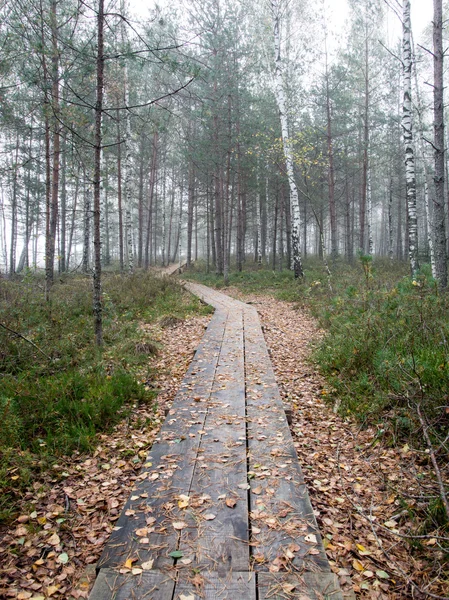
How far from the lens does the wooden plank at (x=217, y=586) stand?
196 centimetres

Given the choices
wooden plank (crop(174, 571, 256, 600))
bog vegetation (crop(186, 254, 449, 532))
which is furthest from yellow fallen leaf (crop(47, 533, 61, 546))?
bog vegetation (crop(186, 254, 449, 532))

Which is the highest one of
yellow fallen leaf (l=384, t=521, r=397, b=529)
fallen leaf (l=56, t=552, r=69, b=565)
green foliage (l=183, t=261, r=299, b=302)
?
green foliage (l=183, t=261, r=299, b=302)

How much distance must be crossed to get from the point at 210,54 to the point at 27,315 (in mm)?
13250

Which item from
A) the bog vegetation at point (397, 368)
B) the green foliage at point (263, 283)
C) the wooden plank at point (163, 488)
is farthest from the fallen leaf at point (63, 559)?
the green foliage at point (263, 283)

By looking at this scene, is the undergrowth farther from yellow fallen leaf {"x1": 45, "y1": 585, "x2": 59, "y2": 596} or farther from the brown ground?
yellow fallen leaf {"x1": 45, "y1": 585, "x2": 59, "y2": 596}


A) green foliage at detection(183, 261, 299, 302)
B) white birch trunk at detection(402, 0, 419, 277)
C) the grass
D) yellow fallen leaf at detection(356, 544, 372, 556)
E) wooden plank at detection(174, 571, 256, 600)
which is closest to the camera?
wooden plank at detection(174, 571, 256, 600)

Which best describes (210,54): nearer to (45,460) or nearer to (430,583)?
(45,460)

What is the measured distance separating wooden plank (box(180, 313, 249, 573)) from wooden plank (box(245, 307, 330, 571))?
0.09 meters

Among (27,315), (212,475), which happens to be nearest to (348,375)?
(212,475)

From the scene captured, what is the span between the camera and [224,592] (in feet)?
6.50

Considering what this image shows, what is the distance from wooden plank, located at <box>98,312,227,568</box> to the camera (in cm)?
228

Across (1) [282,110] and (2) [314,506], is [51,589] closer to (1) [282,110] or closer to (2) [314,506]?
(2) [314,506]

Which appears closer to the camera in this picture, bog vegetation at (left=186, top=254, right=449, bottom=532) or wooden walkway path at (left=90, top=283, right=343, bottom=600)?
wooden walkway path at (left=90, top=283, right=343, bottom=600)

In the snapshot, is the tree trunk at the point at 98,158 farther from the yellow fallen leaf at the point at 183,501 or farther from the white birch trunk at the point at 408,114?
the white birch trunk at the point at 408,114
